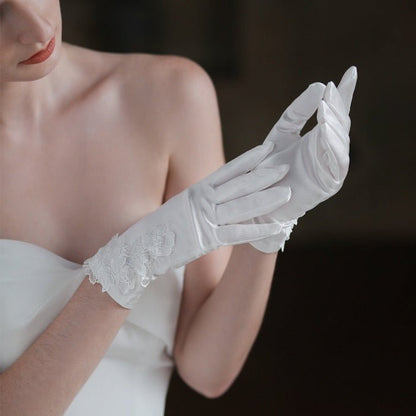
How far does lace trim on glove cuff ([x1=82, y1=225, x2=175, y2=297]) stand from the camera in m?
0.96

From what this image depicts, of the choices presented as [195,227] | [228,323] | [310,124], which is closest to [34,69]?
[195,227]

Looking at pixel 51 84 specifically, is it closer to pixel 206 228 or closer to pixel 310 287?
pixel 206 228

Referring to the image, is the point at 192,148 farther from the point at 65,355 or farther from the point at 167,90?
the point at 65,355

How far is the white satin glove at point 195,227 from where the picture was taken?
900 mm

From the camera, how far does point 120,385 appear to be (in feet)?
3.77

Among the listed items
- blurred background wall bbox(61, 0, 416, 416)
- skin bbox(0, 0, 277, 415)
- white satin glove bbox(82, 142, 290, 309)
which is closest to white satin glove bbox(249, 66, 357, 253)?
white satin glove bbox(82, 142, 290, 309)

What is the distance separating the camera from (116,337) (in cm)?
113

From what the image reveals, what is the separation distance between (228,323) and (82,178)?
268 mm

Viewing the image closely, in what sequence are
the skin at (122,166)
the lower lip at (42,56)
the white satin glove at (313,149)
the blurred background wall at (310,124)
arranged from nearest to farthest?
1. the white satin glove at (313,149)
2. the lower lip at (42,56)
3. the skin at (122,166)
4. the blurred background wall at (310,124)

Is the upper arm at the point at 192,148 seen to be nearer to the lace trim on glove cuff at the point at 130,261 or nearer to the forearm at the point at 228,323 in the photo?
the forearm at the point at 228,323

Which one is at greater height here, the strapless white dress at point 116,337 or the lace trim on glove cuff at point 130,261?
the lace trim on glove cuff at point 130,261

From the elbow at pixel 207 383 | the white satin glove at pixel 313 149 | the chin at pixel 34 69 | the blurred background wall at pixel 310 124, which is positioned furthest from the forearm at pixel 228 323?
the blurred background wall at pixel 310 124

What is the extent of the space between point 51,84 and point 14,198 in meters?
0.16

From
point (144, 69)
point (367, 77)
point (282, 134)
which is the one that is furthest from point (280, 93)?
point (282, 134)
